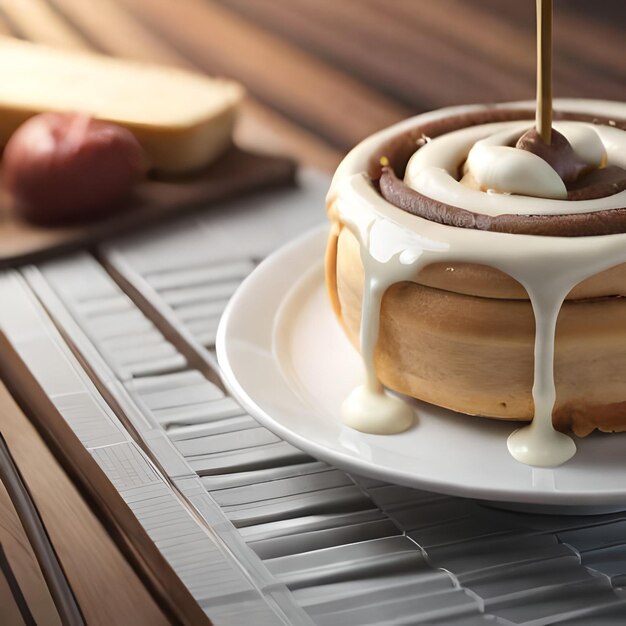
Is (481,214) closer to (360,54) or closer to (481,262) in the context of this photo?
(481,262)

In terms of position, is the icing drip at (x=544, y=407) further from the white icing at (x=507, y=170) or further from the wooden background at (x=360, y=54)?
the wooden background at (x=360, y=54)

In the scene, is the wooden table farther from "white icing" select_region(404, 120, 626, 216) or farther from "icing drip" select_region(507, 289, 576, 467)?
"icing drip" select_region(507, 289, 576, 467)

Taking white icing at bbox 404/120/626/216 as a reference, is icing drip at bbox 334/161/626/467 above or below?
below

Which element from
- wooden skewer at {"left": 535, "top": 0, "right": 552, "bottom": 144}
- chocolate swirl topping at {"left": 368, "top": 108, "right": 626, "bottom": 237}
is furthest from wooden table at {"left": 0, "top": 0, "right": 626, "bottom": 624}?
wooden skewer at {"left": 535, "top": 0, "right": 552, "bottom": 144}

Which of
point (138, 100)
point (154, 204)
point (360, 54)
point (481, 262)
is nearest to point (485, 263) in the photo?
point (481, 262)

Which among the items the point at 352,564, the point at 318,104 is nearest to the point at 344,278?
the point at 352,564

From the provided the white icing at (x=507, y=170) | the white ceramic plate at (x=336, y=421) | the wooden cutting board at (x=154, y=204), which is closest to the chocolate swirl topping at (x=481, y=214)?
the white icing at (x=507, y=170)
